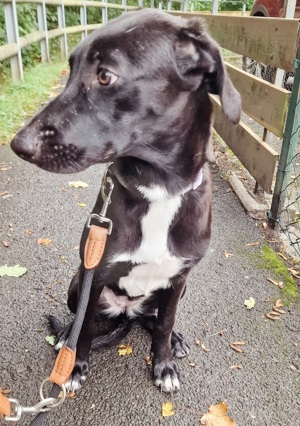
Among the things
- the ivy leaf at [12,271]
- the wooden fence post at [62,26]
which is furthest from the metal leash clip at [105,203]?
the wooden fence post at [62,26]

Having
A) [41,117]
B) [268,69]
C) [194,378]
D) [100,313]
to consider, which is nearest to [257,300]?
[194,378]

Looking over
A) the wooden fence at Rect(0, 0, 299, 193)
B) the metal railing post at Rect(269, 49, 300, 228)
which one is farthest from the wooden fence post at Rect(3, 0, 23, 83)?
the metal railing post at Rect(269, 49, 300, 228)

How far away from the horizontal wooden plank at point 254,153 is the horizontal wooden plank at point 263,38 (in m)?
0.55

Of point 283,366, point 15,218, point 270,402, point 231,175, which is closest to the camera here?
point 270,402

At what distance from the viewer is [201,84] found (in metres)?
1.79

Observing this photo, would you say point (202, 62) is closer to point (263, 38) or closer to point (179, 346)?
point (179, 346)

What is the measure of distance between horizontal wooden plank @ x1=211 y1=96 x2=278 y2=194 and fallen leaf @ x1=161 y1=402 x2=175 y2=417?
201cm

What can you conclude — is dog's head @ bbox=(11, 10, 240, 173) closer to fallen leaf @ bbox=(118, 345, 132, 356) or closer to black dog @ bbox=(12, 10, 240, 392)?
black dog @ bbox=(12, 10, 240, 392)

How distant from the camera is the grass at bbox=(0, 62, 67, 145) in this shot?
5402 millimetres

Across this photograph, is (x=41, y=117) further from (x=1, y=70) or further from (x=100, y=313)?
(x=1, y=70)

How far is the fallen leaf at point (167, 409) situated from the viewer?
6.79ft

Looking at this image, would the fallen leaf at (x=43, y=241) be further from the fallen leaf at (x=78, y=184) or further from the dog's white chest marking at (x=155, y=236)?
the dog's white chest marking at (x=155, y=236)

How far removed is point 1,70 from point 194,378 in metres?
7.12

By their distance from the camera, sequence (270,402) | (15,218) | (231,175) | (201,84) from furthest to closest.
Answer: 1. (231,175)
2. (15,218)
3. (270,402)
4. (201,84)
